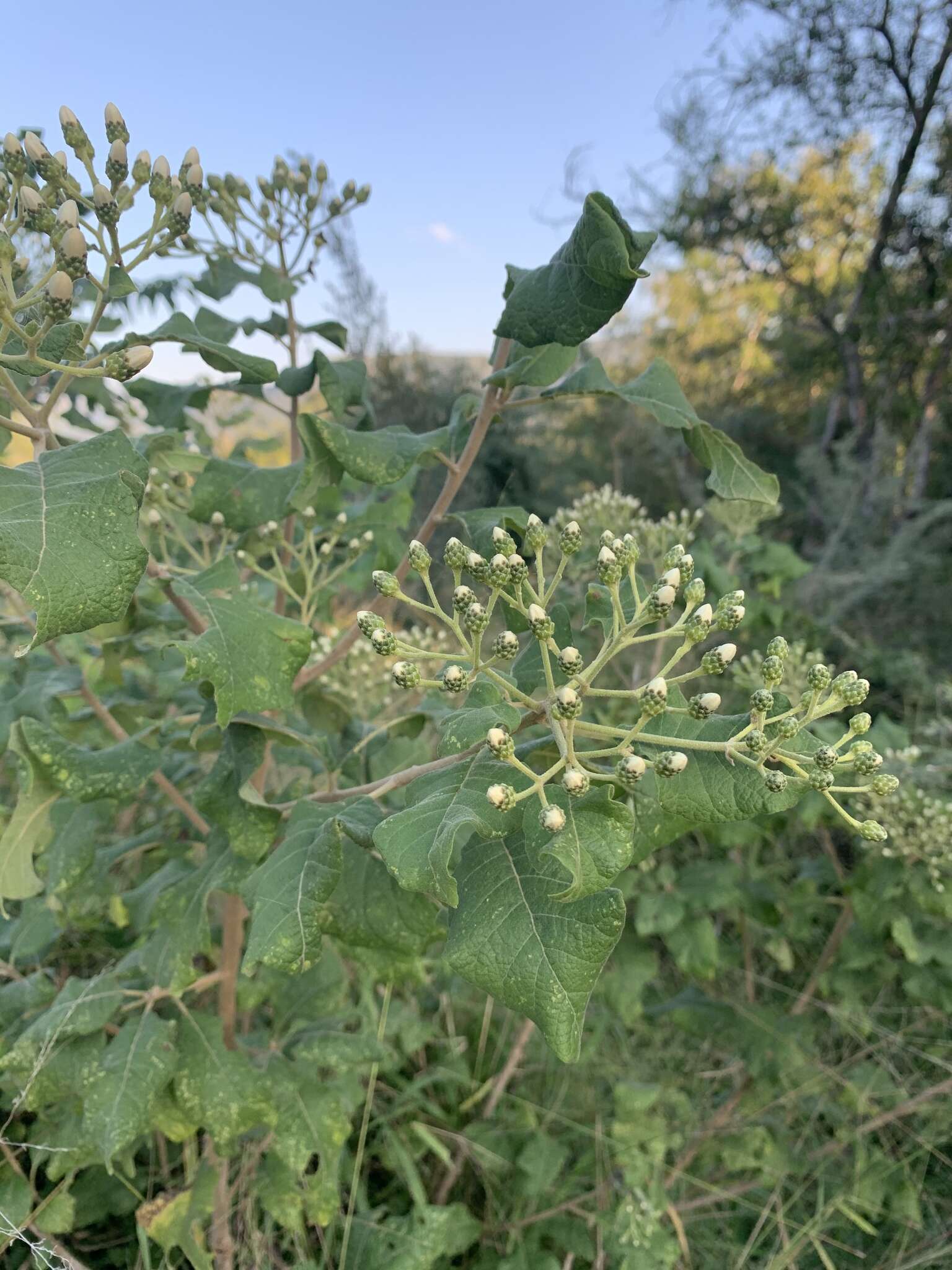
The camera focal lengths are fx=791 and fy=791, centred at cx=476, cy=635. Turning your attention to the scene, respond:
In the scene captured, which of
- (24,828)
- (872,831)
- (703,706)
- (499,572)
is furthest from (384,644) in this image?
(24,828)

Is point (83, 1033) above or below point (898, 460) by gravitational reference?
below

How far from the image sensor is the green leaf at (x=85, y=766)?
4.47 ft

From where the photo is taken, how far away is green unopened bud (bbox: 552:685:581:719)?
851 millimetres

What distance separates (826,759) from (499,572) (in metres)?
0.42

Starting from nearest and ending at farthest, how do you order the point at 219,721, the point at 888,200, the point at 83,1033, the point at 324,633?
the point at 219,721, the point at 83,1033, the point at 324,633, the point at 888,200

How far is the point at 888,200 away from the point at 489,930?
285 inches

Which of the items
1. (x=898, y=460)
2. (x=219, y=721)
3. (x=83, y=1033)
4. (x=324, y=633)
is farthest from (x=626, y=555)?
(x=898, y=460)

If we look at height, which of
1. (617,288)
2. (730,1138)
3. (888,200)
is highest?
(888,200)

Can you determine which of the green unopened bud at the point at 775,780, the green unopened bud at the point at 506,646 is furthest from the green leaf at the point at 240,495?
the green unopened bud at the point at 775,780

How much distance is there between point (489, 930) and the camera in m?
0.87

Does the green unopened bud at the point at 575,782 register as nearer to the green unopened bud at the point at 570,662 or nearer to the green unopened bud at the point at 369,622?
the green unopened bud at the point at 570,662

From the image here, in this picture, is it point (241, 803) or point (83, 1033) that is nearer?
point (241, 803)

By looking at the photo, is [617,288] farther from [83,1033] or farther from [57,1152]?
[57,1152]

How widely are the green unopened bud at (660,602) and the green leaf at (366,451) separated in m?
0.54
